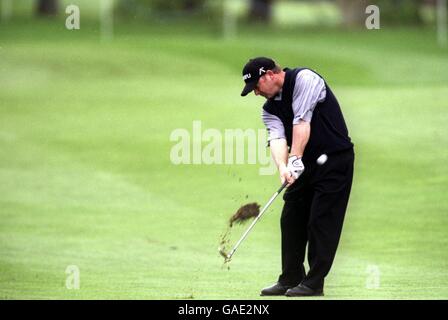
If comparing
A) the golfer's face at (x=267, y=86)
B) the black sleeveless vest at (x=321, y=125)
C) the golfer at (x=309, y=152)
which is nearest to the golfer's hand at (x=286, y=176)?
the golfer at (x=309, y=152)

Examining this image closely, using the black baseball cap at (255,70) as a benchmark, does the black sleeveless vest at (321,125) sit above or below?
below

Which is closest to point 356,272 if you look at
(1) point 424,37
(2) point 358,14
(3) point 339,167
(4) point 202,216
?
(3) point 339,167

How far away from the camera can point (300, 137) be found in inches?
416

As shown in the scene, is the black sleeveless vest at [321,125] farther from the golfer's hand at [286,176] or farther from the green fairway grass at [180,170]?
A: the green fairway grass at [180,170]

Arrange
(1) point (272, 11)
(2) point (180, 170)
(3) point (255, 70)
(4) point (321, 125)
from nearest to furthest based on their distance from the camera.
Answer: (3) point (255, 70) → (4) point (321, 125) → (2) point (180, 170) → (1) point (272, 11)

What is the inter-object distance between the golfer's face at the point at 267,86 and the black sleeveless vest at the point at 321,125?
97 mm

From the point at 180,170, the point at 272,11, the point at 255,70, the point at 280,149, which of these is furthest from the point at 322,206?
the point at 272,11

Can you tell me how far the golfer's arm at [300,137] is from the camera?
34.7 ft

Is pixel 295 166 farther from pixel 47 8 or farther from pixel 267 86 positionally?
pixel 47 8

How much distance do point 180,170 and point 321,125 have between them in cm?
1078

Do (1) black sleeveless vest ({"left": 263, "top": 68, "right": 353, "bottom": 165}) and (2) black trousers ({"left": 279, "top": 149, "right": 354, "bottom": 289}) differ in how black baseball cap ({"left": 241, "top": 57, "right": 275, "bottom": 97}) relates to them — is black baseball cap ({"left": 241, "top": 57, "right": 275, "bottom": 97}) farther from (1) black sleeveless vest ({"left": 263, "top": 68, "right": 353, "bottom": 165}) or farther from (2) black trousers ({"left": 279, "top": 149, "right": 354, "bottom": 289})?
(2) black trousers ({"left": 279, "top": 149, "right": 354, "bottom": 289})

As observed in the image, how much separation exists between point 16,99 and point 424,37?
1626 cm

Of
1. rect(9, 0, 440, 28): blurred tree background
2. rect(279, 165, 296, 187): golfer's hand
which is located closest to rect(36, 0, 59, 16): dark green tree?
rect(9, 0, 440, 28): blurred tree background
